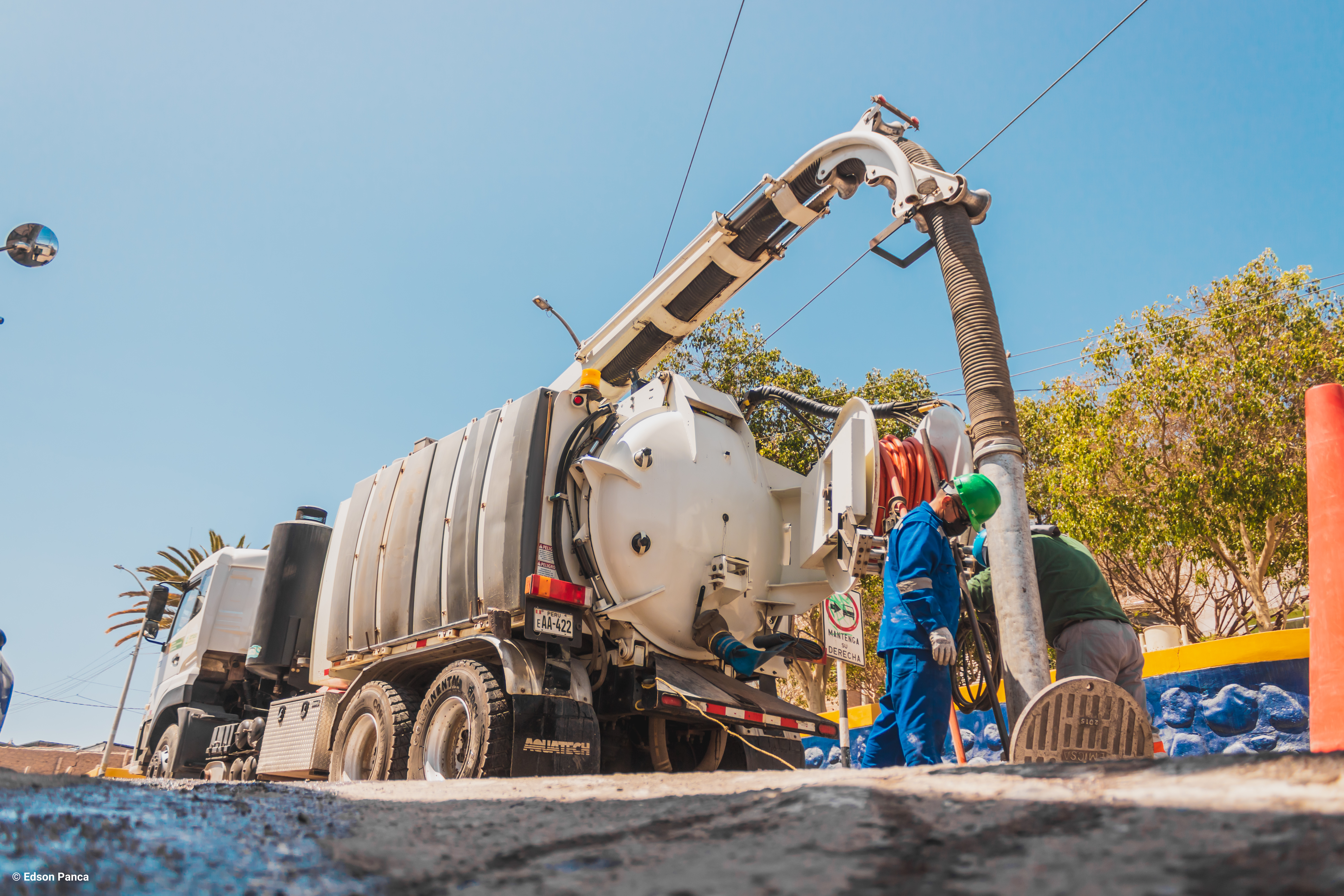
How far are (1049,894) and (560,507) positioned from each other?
491cm

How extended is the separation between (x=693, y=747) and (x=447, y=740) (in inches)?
73.9

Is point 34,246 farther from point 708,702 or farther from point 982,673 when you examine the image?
point 982,673

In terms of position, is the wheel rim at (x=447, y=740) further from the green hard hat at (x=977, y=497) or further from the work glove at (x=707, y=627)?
the green hard hat at (x=977, y=497)

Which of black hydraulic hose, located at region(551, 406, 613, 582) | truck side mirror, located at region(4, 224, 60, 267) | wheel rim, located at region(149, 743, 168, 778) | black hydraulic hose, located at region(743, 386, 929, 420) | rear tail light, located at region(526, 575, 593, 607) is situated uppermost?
truck side mirror, located at region(4, 224, 60, 267)

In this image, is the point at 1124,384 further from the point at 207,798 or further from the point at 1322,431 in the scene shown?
the point at 207,798

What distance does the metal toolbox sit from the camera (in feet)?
22.5

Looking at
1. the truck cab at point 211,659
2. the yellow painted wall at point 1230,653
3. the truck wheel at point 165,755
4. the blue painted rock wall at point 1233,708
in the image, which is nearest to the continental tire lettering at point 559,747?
the yellow painted wall at point 1230,653

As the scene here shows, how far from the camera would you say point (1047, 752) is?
3.69m

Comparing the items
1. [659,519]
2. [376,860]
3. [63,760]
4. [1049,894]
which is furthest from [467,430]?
[63,760]

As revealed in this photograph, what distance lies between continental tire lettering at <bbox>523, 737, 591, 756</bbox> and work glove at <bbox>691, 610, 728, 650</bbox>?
1.03m

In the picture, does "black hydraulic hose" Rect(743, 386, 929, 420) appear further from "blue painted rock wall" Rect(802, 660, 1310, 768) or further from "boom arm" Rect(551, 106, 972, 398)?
"blue painted rock wall" Rect(802, 660, 1310, 768)

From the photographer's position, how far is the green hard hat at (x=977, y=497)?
5.01 m

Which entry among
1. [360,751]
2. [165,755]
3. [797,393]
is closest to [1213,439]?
[797,393]

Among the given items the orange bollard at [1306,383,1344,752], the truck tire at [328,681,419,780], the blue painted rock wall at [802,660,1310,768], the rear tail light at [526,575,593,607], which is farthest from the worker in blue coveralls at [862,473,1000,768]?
the truck tire at [328,681,419,780]
